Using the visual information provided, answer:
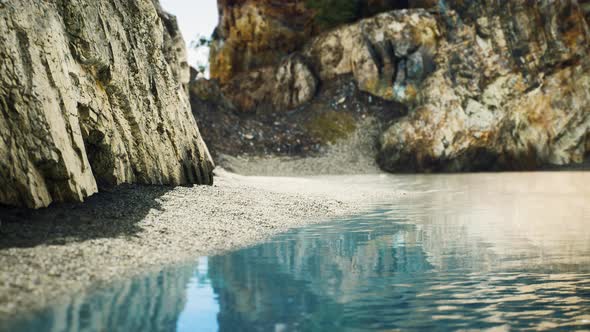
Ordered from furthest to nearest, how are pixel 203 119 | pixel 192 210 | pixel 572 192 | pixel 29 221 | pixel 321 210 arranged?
pixel 203 119 < pixel 572 192 < pixel 321 210 < pixel 192 210 < pixel 29 221

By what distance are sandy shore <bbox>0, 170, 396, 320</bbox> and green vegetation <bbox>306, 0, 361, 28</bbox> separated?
26.8m

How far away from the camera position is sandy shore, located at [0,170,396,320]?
242 inches

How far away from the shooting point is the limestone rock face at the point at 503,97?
32.0 metres

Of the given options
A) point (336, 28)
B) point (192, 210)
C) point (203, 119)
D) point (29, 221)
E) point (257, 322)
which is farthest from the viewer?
point (336, 28)

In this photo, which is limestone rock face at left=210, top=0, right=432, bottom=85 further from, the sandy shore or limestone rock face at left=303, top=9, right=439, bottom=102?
the sandy shore

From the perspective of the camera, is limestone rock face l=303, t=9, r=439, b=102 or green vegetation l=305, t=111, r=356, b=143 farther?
green vegetation l=305, t=111, r=356, b=143

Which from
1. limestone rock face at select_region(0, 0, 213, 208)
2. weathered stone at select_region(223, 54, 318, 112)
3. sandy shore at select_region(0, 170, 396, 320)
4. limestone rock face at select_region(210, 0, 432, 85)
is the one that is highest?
limestone rock face at select_region(210, 0, 432, 85)

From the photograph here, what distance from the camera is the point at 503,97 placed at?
3269cm

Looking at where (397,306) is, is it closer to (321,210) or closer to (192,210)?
(192,210)

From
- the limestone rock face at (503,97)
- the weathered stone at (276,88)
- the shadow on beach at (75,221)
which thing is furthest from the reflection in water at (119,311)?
the weathered stone at (276,88)

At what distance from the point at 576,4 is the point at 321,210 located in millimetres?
27491

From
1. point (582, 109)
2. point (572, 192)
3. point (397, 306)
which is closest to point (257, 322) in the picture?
point (397, 306)

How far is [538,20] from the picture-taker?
109 feet

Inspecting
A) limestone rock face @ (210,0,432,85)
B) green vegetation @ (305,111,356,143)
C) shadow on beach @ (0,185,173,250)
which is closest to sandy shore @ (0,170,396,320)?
shadow on beach @ (0,185,173,250)
